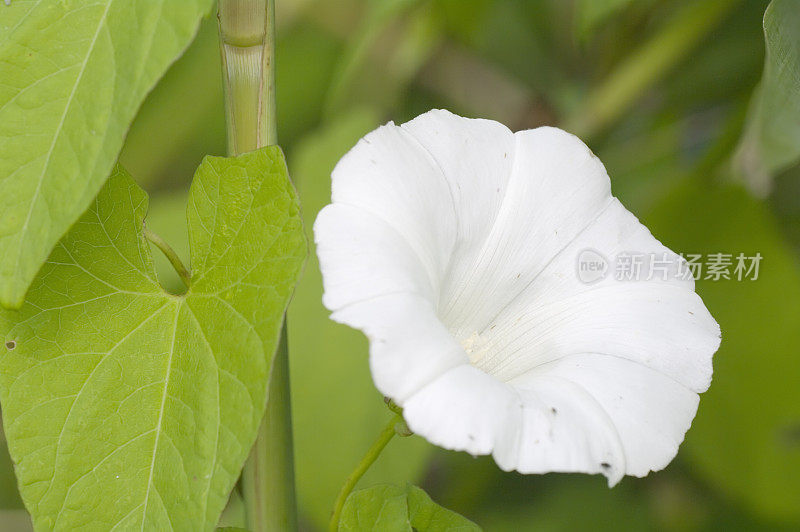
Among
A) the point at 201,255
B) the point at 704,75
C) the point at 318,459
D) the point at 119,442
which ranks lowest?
the point at 318,459

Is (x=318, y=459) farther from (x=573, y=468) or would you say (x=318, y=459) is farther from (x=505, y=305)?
(x=573, y=468)

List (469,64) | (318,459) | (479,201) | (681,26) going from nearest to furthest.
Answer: (479,201) → (318,459) → (681,26) → (469,64)

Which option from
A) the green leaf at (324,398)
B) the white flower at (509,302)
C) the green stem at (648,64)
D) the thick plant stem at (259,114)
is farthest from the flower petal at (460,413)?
the green stem at (648,64)

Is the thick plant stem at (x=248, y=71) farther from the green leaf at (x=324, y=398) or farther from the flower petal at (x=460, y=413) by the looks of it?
the green leaf at (x=324, y=398)

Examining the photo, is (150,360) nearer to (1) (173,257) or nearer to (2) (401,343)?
(1) (173,257)

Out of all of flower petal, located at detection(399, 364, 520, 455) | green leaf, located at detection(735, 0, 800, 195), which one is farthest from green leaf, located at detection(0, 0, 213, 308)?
green leaf, located at detection(735, 0, 800, 195)

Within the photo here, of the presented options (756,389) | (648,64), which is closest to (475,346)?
(756,389)

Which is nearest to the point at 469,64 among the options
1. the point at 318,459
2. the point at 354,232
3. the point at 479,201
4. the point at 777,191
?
the point at 777,191
